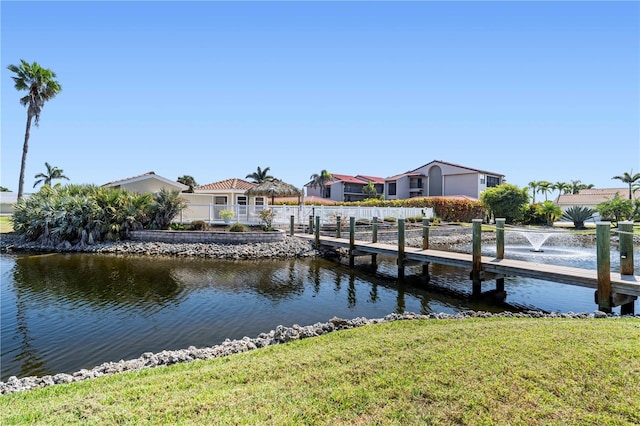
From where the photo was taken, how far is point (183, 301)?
32.5 feet

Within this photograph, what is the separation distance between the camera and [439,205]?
37688 millimetres

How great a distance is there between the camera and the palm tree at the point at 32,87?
3044 centimetres

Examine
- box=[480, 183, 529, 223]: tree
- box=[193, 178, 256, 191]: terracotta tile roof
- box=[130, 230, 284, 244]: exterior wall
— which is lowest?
box=[130, 230, 284, 244]: exterior wall

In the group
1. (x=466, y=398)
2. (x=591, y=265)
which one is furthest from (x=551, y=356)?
(x=591, y=265)

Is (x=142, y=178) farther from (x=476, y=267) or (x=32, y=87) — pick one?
(x=476, y=267)

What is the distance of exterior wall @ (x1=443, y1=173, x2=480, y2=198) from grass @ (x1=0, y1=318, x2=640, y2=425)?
153ft

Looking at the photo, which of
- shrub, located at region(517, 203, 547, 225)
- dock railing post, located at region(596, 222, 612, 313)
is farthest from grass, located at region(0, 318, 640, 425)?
shrub, located at region(517, 203, 547, 225)

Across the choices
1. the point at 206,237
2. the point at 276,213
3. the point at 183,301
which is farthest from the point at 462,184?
the point at 183,301

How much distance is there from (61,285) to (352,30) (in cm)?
1317

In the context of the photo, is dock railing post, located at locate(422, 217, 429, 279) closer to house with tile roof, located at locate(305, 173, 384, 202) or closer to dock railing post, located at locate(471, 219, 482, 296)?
dock railing post, located at locate(471, 219, 482, 296)

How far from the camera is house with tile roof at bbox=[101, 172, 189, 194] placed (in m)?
26.6

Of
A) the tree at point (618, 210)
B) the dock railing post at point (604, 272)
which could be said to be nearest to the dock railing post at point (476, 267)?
the dock railing post at point (604, 272)

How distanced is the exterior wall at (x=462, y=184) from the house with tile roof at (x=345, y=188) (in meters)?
→ 14.9

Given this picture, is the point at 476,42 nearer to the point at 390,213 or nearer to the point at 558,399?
the point at 558,399
